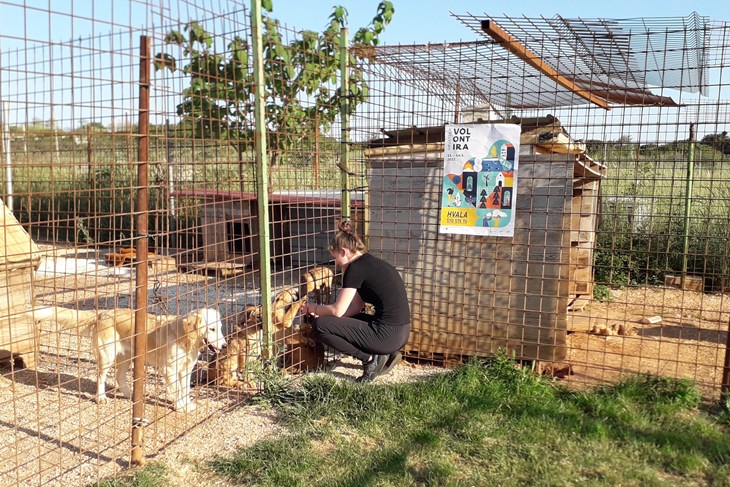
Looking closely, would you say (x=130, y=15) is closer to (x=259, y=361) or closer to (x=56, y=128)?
(x=56, y=128)

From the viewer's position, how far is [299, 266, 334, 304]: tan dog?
5945 mm

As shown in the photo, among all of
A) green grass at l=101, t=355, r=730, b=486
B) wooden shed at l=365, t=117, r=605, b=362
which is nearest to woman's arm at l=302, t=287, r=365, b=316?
green grass at l=101, t=355, r=730, b=486

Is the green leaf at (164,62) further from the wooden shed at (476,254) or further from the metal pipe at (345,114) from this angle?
the wooden shed at (476,254)

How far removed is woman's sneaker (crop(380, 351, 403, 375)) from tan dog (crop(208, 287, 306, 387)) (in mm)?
992

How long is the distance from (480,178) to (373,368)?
2.01 m

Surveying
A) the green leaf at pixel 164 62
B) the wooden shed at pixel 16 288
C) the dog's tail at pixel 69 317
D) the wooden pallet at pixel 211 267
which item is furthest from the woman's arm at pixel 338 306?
the wooden shed at pixel 16 288

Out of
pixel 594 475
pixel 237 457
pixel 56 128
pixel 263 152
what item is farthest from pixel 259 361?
pixel 594 475

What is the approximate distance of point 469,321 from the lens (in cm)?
599

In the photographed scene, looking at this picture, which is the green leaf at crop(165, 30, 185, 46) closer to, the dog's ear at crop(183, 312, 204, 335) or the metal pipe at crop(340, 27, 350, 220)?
the dog's ear at crop(183, 312, 204, 335)

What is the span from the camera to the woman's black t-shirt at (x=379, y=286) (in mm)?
5504

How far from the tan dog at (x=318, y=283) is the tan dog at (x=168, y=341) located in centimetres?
114

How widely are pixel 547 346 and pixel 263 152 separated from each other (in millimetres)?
3087

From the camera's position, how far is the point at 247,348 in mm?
5332

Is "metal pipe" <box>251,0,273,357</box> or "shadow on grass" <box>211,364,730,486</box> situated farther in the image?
"metal pipe" <box>251,0,273,357</box>
